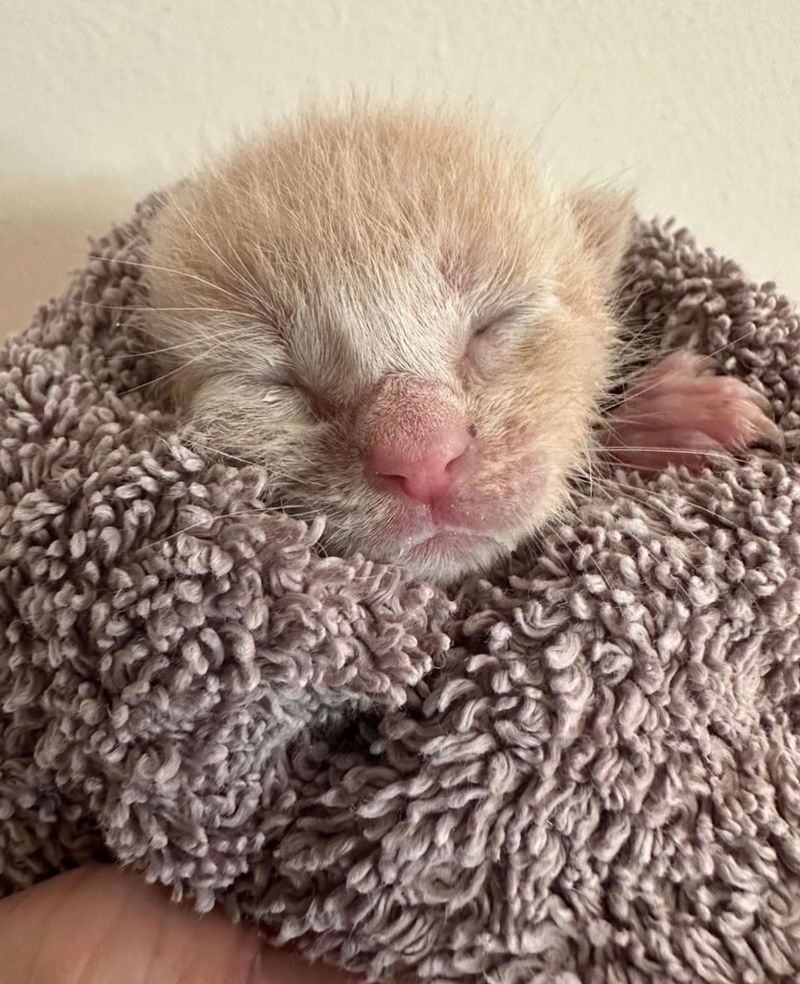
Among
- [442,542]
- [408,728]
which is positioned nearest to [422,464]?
[442,542]

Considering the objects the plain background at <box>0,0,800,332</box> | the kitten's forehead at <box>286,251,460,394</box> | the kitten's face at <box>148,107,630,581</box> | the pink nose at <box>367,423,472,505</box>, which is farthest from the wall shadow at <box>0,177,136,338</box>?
the pink nose at <box>367,423,472,505</box>

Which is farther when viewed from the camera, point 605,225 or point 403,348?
point 605,225

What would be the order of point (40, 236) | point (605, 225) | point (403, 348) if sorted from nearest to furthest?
point (403, 348) < point (605, 225) < point (40, 236)

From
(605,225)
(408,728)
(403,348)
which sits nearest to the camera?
(408,728)

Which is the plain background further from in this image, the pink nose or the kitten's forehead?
Result: the pink nose

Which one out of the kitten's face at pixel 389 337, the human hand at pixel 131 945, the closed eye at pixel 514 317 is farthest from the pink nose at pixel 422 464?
the human hand at pixel 131 945

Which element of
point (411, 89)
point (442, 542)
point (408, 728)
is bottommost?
point (408, 728)

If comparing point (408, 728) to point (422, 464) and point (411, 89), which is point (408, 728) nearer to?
point (422, 464)
